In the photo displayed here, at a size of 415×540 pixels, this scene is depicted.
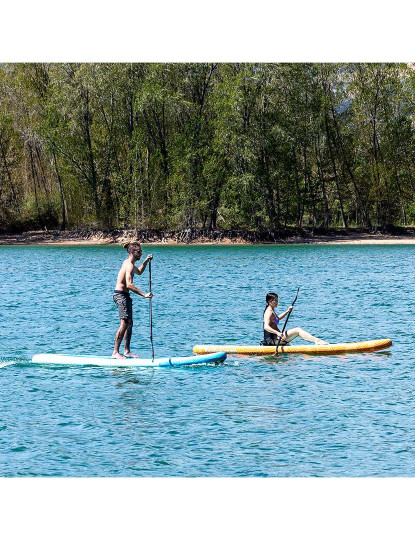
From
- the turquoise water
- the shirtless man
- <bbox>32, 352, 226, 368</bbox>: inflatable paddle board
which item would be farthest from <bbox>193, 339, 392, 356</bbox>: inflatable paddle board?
the shirtless man

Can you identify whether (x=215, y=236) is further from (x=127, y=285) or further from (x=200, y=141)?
(x=127, y=285)

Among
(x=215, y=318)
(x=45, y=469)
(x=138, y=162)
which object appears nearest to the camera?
(x=45, y=469)

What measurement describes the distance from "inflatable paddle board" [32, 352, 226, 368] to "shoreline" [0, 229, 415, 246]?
1768 inches


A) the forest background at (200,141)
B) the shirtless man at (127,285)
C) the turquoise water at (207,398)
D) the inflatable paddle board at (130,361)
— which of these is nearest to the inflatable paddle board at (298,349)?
the turquoise water at (207,398)

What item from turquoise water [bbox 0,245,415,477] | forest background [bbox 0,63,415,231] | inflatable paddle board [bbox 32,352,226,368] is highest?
forest background [bbox 0,63,415,231]

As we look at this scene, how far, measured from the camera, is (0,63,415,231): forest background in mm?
59531

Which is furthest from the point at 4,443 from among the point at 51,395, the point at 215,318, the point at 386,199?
the point at 386,199

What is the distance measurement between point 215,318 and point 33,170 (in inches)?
1789

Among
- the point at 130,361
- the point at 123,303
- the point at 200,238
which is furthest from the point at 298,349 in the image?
the point at 200,238

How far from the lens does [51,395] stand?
13.8 metres

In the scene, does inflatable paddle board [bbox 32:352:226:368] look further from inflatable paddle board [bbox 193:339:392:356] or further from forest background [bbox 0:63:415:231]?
forest background [bbox 0:63:415:231]
